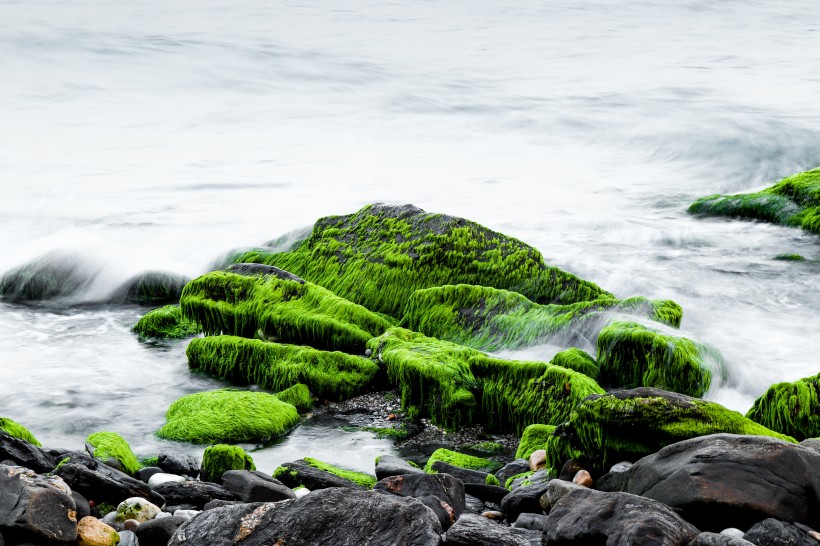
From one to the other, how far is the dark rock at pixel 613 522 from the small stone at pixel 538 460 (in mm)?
1445

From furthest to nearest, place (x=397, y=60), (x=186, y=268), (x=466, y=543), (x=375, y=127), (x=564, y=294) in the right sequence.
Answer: (x=397, y=60) < (x=375, y=127) < (x=186, y=268) < (x=564, y=294) < (x=466, y=543)

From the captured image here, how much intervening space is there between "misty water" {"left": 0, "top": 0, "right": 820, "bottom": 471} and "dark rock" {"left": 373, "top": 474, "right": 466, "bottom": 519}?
1.58 meters

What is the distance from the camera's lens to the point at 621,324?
23.2ft

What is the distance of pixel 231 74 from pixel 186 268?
15.7 m

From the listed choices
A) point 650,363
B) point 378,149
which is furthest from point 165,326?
point 378,149

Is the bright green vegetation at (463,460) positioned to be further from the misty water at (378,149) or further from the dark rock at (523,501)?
the dark rock at (523,501)

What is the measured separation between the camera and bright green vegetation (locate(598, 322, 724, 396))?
665 cm

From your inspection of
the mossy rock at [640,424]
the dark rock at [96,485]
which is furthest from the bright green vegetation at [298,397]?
the mossy rock at [640,424]

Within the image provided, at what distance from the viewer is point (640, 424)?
4520 millimetres

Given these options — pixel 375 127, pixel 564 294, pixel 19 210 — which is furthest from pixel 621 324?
pixel 375 127

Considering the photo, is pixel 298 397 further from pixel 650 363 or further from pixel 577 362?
pixel 650 363

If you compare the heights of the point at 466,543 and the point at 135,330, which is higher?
the point at 466,543

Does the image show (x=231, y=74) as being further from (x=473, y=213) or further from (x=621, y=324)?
(x=621, y=324)

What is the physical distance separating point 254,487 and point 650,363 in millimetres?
3281
